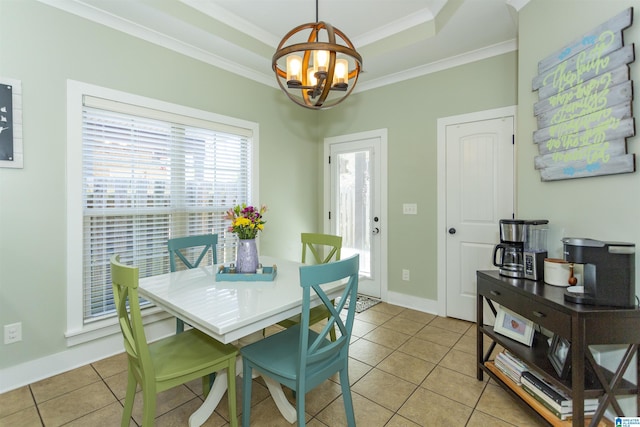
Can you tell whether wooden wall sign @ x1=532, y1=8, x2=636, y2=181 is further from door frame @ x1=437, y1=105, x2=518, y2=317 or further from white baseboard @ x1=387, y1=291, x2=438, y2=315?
white baseboard @ x1=387, y1=291, x2=438, y2=315

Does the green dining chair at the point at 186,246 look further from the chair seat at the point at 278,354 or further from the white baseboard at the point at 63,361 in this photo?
the chair seat at the point at 278,354

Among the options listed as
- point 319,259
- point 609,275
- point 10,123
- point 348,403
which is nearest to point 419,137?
point 319,259

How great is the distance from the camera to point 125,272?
124cm

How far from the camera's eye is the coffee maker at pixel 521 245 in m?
1.80

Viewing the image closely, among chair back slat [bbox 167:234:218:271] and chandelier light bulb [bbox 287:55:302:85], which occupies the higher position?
chandelier light bulb [bbox 287:55:302:85]

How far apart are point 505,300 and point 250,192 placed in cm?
263

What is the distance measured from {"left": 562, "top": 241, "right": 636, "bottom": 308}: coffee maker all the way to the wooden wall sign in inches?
16.4

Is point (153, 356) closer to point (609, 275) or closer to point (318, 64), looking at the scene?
point (318, 64)

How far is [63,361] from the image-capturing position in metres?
2.11

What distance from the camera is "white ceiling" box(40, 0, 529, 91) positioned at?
2.23 meters

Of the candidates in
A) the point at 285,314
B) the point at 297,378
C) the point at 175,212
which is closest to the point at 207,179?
the point at 175,212

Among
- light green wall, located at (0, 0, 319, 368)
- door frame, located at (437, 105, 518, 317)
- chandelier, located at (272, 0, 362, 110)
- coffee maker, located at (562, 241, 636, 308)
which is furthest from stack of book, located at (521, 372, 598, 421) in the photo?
light green wall, located at (0, 0, 319, 368)

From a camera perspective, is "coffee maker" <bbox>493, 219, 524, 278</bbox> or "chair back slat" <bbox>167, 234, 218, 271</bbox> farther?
"chair back slat" <bbox>167, 234, 218, 271</bbox>

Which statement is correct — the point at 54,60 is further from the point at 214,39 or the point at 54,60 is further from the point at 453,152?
the point at 453,152
